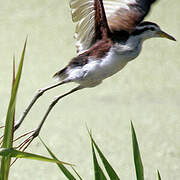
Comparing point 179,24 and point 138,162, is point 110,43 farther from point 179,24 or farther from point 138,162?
point 179,24

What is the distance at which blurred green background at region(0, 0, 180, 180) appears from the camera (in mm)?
2504

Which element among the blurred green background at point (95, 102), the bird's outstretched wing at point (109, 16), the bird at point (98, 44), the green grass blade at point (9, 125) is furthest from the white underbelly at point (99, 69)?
the blurred green background at point (95, 102)

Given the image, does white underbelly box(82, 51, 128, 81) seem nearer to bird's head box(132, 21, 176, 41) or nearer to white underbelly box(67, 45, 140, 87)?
white underbelly box(67, 45, 140, 87)

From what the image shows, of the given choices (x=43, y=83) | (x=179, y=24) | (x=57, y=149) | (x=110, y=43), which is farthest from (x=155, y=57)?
(x=110, y=43)

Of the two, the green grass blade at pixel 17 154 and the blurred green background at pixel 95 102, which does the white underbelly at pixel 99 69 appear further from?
the blurred green background at pixel 95 102

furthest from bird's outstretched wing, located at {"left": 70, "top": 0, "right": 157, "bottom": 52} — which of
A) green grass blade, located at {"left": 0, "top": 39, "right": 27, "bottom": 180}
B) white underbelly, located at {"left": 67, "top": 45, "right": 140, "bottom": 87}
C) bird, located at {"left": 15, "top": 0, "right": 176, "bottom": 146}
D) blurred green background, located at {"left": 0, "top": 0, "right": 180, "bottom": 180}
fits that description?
blurred green background, located at {"left": 0, "top": 0, "right": 180, "bottom": 180}

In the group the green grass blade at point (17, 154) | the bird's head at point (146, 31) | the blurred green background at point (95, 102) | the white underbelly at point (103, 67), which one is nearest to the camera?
the green grass blade at point (17, 154)

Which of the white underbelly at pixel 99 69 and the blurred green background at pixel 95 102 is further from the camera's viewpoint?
the blurred green background at pixel 95 102

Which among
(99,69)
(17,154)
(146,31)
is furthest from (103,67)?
(17,154)

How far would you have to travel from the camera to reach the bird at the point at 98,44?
1393mm

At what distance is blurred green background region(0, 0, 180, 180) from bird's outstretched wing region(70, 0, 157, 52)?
0.89 metres

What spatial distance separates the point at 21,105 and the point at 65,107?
21cm

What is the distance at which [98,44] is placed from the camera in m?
1.46

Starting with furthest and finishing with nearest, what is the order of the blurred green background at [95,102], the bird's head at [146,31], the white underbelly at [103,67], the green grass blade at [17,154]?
the blurred green background at [95,102] → the bird's head at [146,31] → the white underbelly at [103,67] → the green grass blade at [17,154]
